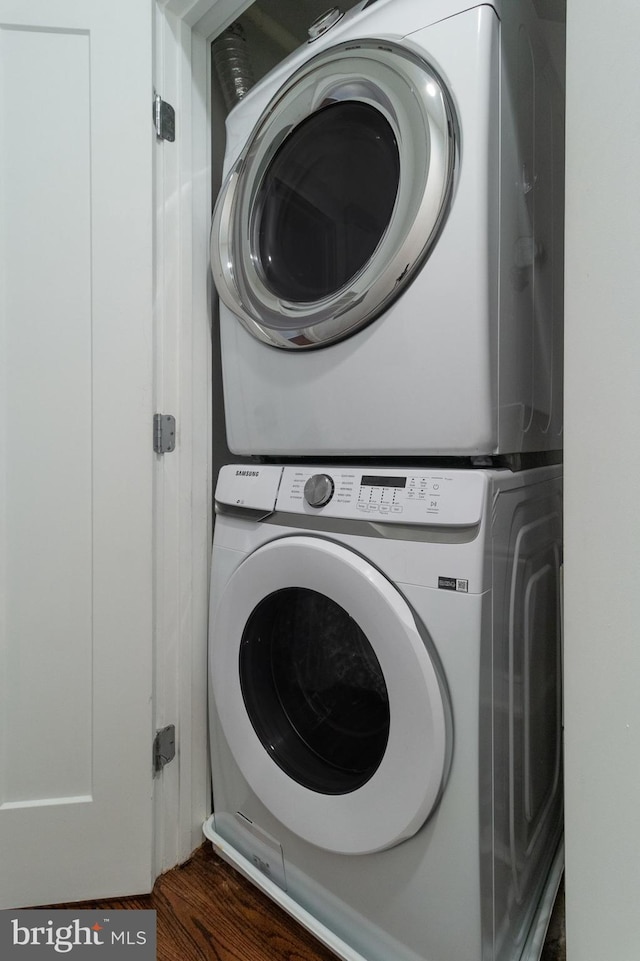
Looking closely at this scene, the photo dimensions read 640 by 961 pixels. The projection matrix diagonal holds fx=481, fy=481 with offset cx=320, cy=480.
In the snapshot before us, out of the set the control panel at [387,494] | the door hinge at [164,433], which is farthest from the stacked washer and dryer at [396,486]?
the door hinge at [164,433]

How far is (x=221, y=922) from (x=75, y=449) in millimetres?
1046

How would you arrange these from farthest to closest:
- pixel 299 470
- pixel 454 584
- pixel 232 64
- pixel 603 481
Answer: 1. pixel 232 64
2. pixel 299 470
3. pixel 454 584
4. pixel 603 481

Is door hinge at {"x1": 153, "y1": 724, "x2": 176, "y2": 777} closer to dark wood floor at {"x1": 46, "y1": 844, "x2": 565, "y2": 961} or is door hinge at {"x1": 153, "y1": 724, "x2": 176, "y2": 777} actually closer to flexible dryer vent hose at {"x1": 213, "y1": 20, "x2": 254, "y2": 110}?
dark wood floor at {"x1": 46, "y1": 844, "x2": 565, "y2": 961}

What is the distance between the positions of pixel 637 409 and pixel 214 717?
1062mm

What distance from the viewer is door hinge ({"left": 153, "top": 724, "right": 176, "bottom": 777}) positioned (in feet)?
3.63

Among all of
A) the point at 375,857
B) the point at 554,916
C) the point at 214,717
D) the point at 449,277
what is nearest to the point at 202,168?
the point at 449,277

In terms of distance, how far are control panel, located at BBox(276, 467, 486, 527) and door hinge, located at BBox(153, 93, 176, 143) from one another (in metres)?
0.84

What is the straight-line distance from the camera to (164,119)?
111 cm

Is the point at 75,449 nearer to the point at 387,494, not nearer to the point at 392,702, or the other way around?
the point at 387,494

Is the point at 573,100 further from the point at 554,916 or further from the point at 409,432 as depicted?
the point at 554,916

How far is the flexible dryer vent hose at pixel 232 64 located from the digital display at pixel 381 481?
1127 mm

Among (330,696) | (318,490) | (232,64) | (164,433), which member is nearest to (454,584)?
(318,490)

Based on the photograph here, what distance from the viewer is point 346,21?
0.94 metres

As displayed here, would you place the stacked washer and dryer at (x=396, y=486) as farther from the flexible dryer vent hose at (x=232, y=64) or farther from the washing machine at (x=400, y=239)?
the flexible dryer vent hose at (x=232, y=64)
